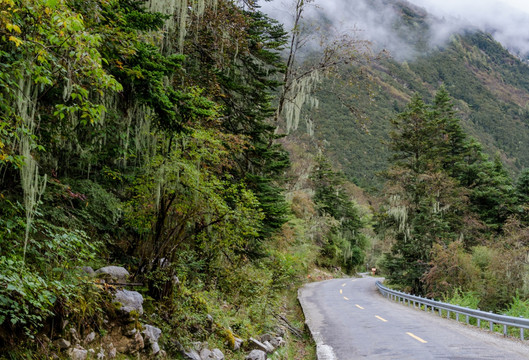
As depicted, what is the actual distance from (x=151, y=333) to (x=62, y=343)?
168 centimetres

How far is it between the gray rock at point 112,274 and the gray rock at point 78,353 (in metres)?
1.64

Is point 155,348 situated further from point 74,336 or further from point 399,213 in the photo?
point 399,213

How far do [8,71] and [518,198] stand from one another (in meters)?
38.7

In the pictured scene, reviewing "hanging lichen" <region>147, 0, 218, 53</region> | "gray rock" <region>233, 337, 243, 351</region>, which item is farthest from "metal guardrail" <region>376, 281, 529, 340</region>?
"hanging lichen" <region>147, 0, 218, 53</region>

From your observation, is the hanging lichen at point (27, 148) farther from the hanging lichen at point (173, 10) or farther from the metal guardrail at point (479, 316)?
the metal guardrail at point (479, 316)

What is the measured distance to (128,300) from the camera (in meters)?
6.05

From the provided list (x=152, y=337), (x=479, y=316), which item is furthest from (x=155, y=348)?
(x=479, y=316)

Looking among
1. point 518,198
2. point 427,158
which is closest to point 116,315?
point 427,158

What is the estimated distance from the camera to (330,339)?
11266 millimetres

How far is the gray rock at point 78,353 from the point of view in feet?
15.1

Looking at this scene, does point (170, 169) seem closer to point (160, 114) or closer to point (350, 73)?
point (160, 114)

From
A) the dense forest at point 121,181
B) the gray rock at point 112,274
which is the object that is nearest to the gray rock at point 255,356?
the dense forest at point 121,181

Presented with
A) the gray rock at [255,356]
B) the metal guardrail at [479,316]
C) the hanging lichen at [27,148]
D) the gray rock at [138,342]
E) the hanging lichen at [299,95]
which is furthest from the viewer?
the hanging lichen at [299,95]

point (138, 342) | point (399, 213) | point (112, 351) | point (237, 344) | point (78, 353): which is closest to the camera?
point (78, 353)
